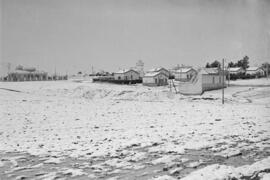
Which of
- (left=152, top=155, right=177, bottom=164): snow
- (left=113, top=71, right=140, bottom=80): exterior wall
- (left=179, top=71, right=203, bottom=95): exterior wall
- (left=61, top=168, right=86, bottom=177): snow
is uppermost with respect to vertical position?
(left=113, top=71, right=140, bottom=80): exterior wall

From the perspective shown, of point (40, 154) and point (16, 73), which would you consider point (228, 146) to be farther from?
point (16, 73)

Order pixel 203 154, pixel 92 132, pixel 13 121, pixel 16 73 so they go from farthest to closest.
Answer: pixel 16 73 → pixel 13 121 → pixel 92 132 → pixel 203 154

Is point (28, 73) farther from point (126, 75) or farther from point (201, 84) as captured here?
point (201, 84)

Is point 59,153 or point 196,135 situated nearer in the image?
point 59,153

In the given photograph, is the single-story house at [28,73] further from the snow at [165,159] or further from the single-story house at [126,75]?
the snow at [165,159]

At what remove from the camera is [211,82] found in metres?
39.1

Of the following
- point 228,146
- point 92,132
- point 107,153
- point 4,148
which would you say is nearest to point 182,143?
point 228,146

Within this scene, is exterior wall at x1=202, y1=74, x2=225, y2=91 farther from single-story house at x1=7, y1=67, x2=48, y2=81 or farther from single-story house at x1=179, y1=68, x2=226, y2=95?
single-story house at x1=7, y1=67, x2=48, y2=81

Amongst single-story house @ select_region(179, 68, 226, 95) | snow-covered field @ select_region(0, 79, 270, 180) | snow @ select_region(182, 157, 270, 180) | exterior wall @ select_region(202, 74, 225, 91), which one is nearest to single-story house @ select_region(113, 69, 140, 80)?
single-story house @ select_region(179, 68, 226, 95)

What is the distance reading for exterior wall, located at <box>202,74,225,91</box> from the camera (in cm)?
3696

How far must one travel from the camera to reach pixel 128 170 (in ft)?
17.6

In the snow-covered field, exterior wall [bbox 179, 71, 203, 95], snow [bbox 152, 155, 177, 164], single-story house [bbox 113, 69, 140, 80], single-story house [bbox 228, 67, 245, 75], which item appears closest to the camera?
the snow-covered field

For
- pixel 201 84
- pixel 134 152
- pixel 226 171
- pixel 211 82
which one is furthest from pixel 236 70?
pixel 226 171

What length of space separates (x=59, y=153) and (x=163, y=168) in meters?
2.79
